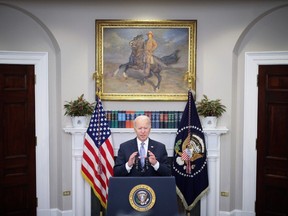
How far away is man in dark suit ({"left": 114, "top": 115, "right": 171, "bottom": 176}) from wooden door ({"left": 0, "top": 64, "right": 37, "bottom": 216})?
2.66 metres

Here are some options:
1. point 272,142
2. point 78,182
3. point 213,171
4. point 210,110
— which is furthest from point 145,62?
point 272,142

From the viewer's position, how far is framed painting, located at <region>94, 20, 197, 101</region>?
579 cm

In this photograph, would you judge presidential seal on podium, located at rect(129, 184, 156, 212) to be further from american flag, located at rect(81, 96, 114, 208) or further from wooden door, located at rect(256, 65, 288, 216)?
wooden door, located at rect(256, 65, 288, 216)

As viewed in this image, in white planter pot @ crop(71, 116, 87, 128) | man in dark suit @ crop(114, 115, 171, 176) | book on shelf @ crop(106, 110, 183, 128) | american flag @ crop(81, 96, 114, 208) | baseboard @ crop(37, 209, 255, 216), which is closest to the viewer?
man in dark suit @ crop(114, 115, 171, 176)

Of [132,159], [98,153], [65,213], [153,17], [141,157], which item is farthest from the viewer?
[65,213]

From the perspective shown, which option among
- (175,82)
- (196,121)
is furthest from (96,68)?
(196,121)

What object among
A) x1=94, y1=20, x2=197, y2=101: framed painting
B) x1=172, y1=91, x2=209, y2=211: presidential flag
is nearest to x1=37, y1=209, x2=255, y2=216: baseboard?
x1=172, y1=91, x2=209, y2=211: presidential flag

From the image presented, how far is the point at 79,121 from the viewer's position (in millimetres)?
5719

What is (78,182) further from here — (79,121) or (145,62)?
(145,62)

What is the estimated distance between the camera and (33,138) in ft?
19.5

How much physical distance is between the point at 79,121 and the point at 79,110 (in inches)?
7.3

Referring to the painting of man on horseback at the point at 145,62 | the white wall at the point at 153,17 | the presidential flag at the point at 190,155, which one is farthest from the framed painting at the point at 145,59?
the presidential flag at the point at 190,155

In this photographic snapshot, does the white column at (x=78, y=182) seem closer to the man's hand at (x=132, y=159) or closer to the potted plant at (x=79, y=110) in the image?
the potted plant at (x=79, y=110)

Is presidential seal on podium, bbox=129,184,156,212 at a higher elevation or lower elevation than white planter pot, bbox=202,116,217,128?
lower
